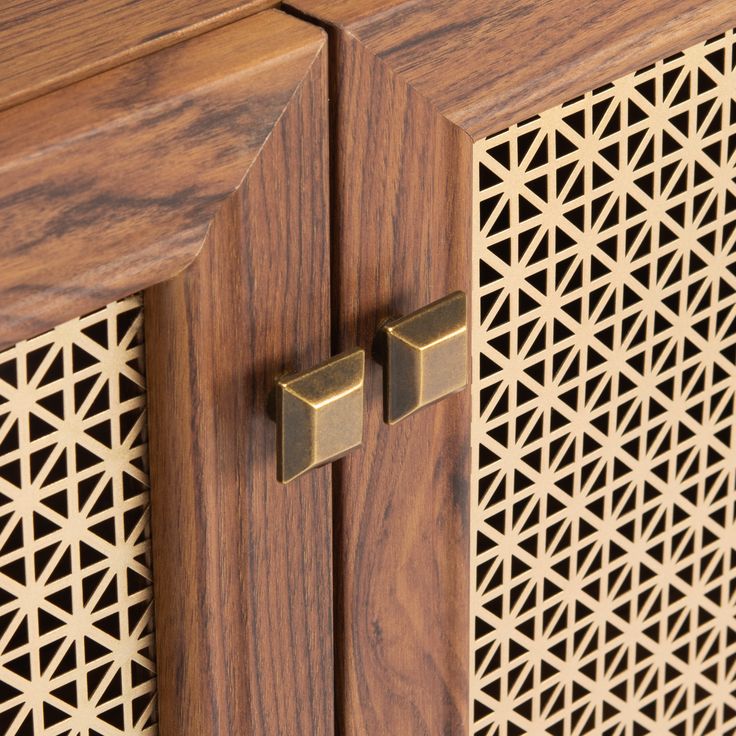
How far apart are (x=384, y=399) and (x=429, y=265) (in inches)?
2.1

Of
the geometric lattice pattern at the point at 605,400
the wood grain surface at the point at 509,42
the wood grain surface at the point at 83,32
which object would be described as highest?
the wood grain surface at the point at 83,32

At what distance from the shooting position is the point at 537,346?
0.63 meters

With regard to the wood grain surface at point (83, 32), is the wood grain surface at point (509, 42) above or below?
below

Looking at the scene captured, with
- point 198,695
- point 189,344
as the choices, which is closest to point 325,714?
point 198,695

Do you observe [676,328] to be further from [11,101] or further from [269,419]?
[11,101]

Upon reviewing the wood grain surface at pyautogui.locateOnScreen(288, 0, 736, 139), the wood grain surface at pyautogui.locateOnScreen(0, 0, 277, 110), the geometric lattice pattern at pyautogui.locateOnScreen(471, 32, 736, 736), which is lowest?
the geometric lattice pattern at pyautogui.locateOnScreen(471, 32, 736, 736)

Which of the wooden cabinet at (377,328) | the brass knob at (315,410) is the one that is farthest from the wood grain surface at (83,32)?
the brass knob at (315,410)

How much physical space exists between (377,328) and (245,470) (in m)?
0.07

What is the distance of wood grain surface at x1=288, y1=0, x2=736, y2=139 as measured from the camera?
20.5 inches

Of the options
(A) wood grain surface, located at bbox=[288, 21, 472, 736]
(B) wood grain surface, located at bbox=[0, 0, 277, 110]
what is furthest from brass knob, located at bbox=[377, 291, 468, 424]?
(B) wood grain surface, located at bbox=[0, 0, 277, 110]

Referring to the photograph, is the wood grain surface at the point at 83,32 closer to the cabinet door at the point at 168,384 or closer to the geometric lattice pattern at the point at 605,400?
the cabinet door at the point at 168,384

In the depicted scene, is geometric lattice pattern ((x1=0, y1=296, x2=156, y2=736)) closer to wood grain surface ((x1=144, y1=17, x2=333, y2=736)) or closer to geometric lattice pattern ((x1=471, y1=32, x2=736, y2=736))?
wood grain surface ((x1=144, y1=17, x2=333, y2=736))

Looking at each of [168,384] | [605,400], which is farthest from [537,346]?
[168,384]

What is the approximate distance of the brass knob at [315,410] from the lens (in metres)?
0.53
